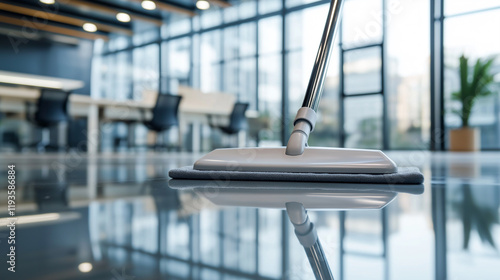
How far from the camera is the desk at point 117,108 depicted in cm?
465

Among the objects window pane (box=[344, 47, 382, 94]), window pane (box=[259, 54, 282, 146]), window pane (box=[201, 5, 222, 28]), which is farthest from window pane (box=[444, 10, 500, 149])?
window pane (box=[201, 5, 222, 28])

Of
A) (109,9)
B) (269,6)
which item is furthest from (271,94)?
(109,9)

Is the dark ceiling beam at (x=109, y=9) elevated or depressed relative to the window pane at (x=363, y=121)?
elevated

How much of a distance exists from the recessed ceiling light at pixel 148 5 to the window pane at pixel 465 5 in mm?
4516

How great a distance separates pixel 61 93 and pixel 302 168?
14.8 ft

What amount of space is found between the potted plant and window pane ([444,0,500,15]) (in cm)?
99

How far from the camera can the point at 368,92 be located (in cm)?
582

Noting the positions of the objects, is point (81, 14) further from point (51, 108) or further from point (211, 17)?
point (51, 108)

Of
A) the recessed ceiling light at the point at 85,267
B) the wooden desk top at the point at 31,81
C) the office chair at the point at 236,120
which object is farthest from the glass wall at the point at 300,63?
the recessed ceiling light at the point at 85,267

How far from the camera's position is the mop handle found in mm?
743

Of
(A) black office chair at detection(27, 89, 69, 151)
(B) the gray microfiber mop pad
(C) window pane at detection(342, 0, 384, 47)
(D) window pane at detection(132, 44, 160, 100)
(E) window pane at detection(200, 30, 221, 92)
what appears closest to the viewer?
(B) the gray microfiber mop pad

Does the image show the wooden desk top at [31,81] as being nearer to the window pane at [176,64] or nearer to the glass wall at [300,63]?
the glass wall at [300,63]

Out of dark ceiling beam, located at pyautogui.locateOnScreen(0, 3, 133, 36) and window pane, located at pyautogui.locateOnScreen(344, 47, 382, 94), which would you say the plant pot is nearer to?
window pane, located at pyautogui.locateOnScreen(344, 47, 382, 94)

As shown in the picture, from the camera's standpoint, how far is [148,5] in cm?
661
